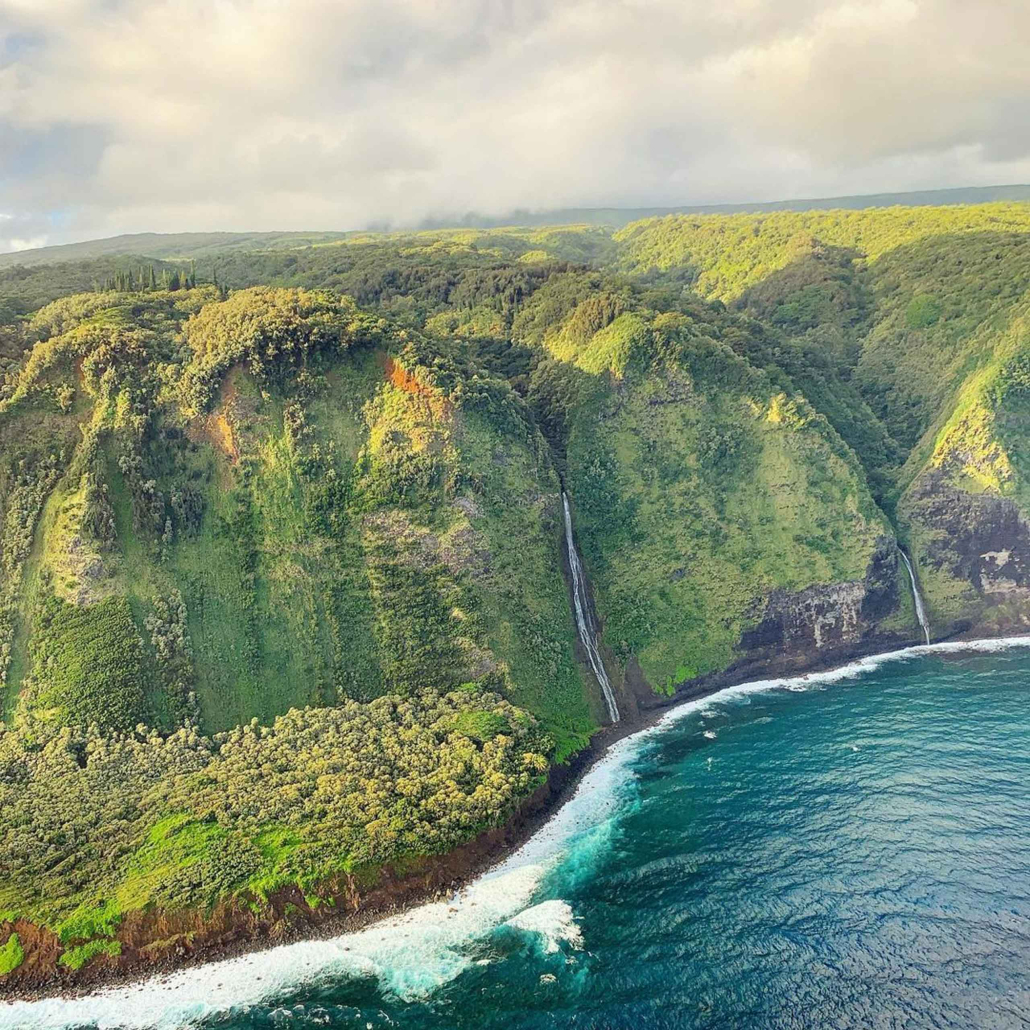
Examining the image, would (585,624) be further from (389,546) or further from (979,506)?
(979,506)

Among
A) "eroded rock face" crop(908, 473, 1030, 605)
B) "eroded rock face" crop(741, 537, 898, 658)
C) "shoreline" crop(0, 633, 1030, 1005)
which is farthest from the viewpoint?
"eroded rock face" crop(908, 473, 1030, 605)

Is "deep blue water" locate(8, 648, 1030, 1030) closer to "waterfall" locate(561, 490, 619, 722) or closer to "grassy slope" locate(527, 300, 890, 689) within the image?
"waterfall" locate(561, 490, 619, 722)

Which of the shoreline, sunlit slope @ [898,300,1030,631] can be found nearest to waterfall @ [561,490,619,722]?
the shoreline

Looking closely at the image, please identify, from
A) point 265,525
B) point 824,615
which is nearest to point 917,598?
point 824,615

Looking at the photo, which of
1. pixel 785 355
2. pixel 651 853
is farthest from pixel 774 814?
pixel 785 355

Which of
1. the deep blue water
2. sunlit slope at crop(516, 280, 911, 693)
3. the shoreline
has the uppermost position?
sunlit slope at crop(516, 280, 911, 693)

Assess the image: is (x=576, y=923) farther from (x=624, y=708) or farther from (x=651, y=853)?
(x=624, y=708)

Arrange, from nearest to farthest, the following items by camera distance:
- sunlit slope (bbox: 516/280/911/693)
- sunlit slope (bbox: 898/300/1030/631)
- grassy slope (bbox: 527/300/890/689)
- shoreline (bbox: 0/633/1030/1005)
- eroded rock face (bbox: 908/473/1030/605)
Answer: shoreline (bbox: 0/633/1030/1005), grassy slope (bbox: 527/300/890/689), sunlit slope (bbox: 516/280/911/693), sunlit slope (bbox: 898/300/1030/631), eroded rock face (bbox: 908/473/1030/605)

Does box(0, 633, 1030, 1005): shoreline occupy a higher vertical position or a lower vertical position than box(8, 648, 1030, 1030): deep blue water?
higher
